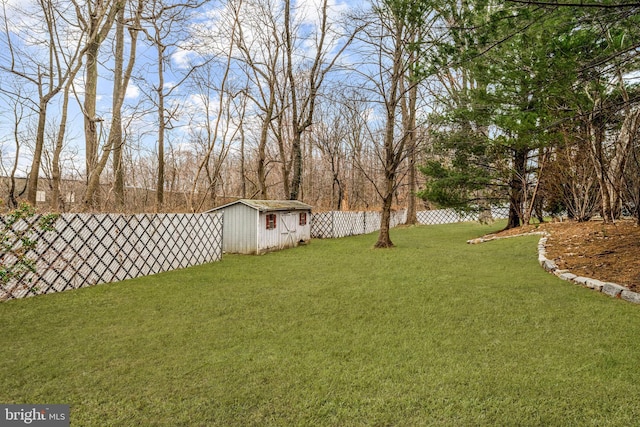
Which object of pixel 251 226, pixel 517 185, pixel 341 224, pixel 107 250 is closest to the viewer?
pixel 107 250

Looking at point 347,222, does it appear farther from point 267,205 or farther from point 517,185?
point 517,185

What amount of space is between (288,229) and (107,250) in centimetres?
530

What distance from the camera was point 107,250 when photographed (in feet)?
17.4

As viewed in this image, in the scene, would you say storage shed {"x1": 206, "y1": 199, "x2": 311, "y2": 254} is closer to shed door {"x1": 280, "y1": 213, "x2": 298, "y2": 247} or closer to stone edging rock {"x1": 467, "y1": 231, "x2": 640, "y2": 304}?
shed door {"x1": 280, "y1": 213, "x2": 298, "y2": 247}

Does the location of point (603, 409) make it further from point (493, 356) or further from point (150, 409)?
point (150, 409)

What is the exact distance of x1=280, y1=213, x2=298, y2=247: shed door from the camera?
9781 mm

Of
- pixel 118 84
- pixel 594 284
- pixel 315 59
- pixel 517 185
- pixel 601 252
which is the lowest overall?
pixel 594 284

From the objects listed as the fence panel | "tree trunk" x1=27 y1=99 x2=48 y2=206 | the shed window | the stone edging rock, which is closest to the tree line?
"tree trunk" x1=27 y1=99 x2=48 y2=206

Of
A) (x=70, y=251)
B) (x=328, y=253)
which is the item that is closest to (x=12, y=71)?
(x=70, y=251)

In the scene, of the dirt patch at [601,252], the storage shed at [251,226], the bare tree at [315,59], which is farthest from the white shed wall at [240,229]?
the dirt patch at [601,252]

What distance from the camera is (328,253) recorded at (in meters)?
8.52

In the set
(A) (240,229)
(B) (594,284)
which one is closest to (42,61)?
(A) (240,229)

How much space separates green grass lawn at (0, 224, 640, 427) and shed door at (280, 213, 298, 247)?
16.1ft

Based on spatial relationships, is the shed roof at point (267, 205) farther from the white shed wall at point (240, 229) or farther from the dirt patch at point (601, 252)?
the dirt patch at point (601, 252)
